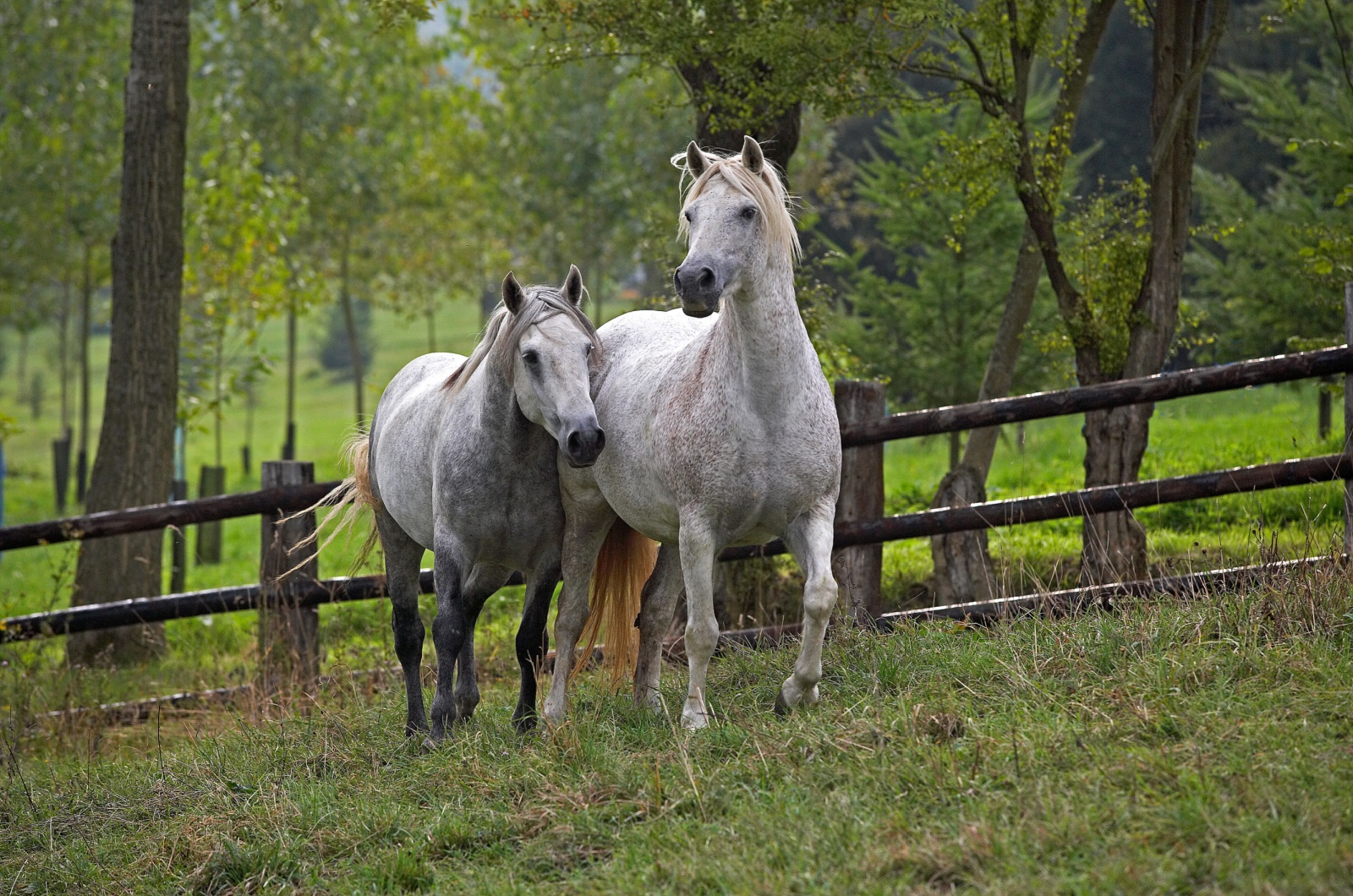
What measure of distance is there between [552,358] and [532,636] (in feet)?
4.18

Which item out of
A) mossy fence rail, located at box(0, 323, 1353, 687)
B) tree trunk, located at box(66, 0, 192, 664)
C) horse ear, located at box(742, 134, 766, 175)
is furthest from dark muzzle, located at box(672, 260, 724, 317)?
tree trunk, located at box(66, 0, 192, 664)

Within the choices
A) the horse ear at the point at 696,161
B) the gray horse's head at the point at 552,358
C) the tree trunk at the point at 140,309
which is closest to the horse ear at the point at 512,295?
the gray horse's head at the point at 552,358

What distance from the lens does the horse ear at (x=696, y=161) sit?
15.2 feet

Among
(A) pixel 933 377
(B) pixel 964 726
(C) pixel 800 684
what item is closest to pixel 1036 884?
(B) pixel 964 726

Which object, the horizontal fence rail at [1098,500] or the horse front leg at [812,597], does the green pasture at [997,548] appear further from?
the horse front leg at [812,597]

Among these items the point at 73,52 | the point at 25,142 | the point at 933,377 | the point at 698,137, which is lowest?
the point at 933,377

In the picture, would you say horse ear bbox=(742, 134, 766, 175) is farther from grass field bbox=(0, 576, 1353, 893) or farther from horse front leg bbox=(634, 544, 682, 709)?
grass field bbox=(0, 576, 1353, 893)

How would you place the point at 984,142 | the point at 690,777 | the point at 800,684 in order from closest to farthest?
1. the point at 690,777
2. the point at 800,684
3. the point at 984,142

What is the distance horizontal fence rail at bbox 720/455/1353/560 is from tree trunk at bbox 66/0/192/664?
5.48 m

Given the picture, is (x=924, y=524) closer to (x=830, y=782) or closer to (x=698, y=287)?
(x=698, y=287)

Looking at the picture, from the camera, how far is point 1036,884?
9.37 ft

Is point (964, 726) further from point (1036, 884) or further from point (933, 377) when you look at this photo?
point (933, 377)

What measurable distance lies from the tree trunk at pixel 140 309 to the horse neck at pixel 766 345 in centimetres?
589

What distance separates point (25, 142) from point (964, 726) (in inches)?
719
